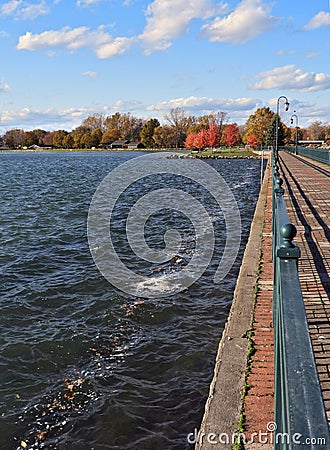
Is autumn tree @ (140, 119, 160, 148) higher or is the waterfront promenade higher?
autumn tree @ (140, 119, 160, 148)

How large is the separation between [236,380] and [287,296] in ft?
7.43

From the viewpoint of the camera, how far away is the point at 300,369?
1.73 m

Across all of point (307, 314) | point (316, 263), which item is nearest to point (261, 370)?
point (307, 314)

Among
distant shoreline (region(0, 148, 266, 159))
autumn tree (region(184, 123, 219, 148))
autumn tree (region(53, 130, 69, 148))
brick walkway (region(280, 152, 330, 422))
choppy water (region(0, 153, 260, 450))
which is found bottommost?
choppy water (region(0, 153, 260, 450))

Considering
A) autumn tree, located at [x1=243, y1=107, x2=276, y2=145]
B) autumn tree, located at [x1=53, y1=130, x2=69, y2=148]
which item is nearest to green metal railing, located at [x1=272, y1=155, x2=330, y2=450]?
autumn tree, located at [x1=243, y1=107, x2=276, y2=145]

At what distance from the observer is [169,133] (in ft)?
440

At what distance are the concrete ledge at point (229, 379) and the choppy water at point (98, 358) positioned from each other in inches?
30.1

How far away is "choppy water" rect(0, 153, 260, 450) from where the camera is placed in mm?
5105

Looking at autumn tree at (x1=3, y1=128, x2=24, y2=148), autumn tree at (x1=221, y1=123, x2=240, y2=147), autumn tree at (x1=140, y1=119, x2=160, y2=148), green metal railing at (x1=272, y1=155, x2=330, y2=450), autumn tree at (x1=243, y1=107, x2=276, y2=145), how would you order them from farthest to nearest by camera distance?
autumn tree at (x1=3, y1=128, x2=24, y2=148) → autumn tree at (x1=140, y1=119, x2=160, y2=148) → autumn tree at (x1=221, y1=123, x2=240, y2=147) → autumn tree at (x1=243, y1=107, x2=276, y2=145) → green metal railing at (x1=272, y1=155, x2=330, y2=450)

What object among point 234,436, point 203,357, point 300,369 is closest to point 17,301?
point 203,357

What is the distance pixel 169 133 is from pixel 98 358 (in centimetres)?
13064

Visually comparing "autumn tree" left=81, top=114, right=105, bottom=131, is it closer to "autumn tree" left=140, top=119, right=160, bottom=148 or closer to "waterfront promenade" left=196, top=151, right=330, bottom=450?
"autumn tree" left=140, top=119, right=160, bottom=148

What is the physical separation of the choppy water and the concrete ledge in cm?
77

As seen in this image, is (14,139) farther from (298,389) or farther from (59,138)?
(298,389)
